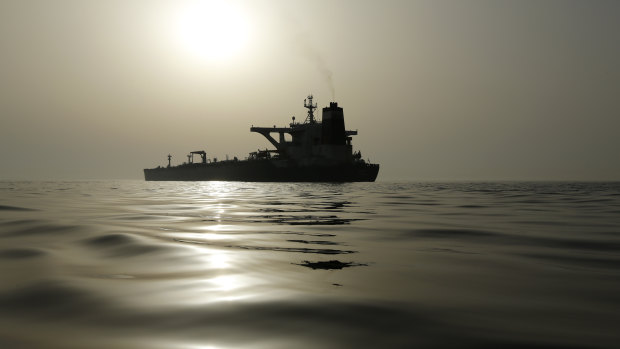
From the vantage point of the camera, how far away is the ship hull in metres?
76.2

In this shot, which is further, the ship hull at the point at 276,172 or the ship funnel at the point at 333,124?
the ship hull at the point at 276,172

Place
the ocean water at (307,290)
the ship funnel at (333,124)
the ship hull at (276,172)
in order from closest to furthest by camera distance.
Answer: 1. the ocean water at (307,290)
2. the ship funnel at (333,124)
3. the ship hull at (276,172)

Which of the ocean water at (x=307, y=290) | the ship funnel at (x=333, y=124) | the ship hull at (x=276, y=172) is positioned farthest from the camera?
the ship hull at (x=276, y=172)

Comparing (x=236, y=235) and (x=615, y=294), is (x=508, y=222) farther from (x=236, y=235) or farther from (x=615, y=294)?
(x=615, y=294)

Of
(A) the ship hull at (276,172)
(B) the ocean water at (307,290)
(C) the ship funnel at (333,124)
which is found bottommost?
(B) the ocean water at (307,290)

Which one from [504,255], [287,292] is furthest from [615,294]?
[287,292]

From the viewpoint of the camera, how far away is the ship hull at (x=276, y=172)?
250 ft

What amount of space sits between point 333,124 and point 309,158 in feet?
24.1

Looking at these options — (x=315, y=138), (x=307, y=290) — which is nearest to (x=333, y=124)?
(x=315, y=138)

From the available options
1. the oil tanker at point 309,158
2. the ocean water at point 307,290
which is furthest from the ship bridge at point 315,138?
the ocean water at point 307,290

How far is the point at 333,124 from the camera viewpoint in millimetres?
74938

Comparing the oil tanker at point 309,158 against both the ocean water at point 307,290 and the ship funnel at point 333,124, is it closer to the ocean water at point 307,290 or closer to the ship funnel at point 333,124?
the ship funnel at point 333,124

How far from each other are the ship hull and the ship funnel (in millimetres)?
4459

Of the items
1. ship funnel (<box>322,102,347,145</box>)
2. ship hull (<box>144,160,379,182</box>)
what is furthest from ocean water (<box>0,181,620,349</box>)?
ship hull (<box>144,160,379,182</box>)
